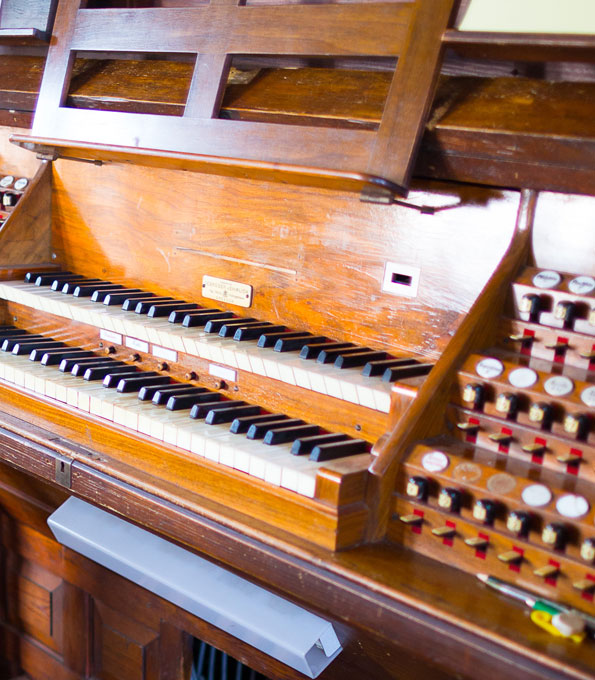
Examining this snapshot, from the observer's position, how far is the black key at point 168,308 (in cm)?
247

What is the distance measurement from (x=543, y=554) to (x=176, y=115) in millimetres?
1616

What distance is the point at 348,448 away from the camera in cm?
185

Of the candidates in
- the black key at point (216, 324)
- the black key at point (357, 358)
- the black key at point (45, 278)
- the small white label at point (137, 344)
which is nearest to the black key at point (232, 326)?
the black key at point (216, 324)

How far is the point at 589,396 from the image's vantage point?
159 centimetres

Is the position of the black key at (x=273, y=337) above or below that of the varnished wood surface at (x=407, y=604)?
above

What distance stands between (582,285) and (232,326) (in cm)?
102

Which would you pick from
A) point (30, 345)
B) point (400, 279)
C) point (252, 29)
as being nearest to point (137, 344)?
point (30, 345)

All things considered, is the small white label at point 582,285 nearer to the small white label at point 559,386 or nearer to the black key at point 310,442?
the small white label at point 559,386

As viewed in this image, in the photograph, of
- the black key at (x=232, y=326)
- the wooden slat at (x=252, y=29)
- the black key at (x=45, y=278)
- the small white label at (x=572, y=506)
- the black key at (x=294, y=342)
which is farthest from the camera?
the black key at (x=45, y=278)

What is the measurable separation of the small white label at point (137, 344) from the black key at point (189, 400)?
0.32m

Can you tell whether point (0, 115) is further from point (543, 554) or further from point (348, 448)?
point (543, 554)

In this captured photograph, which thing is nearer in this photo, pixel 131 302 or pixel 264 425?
pixel 264 425

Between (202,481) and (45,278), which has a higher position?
(45,278)

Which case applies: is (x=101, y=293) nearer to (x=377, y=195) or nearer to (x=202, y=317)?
(x=202, y=317)
